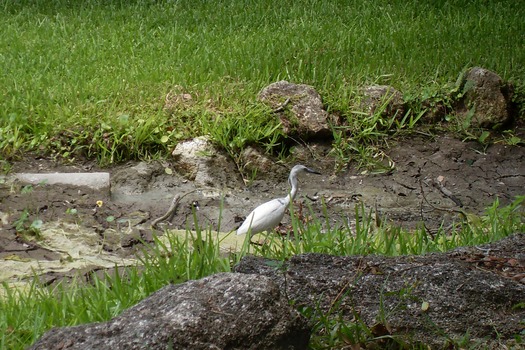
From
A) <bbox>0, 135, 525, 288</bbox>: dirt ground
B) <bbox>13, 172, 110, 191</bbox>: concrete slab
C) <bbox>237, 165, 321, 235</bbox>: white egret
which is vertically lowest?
<bbox>0, 135, 525, 288</bbox>: dirt ground

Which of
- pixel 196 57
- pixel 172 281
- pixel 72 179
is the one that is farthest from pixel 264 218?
pixel 196 57

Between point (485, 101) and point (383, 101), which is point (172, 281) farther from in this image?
point (485, 101)

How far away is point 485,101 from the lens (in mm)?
6570

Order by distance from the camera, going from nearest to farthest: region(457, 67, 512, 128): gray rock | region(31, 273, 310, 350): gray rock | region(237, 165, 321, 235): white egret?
region(31, 273, 310, 350): gray rock → region(237, 165, 321, 235): white egret → region(457, 67, 512, 128): gray rock

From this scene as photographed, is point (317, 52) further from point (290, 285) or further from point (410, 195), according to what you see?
point (290, 285)

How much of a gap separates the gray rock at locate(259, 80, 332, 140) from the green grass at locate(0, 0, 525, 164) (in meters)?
0.12

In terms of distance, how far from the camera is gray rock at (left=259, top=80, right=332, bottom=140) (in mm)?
6180

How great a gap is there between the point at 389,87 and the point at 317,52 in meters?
0.91

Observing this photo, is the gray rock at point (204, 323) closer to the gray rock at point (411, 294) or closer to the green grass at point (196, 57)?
the gray rock at point (411, 294)

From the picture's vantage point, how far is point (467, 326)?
118 inches

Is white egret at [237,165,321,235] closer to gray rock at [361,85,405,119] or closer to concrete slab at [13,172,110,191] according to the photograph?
concrete slab at [13,172,110,191]

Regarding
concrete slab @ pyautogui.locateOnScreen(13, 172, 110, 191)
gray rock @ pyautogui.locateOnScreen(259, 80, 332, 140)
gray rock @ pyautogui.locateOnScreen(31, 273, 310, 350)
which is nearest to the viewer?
gray rock @ pyautogui.locateOnScreen(31, 273, 310, 350)

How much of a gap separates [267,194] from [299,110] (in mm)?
781

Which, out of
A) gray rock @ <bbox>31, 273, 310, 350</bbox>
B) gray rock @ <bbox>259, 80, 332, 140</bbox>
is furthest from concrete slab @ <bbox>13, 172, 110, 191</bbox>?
gray rock @ <bbox>31, 273, 310, 350</bbox>
